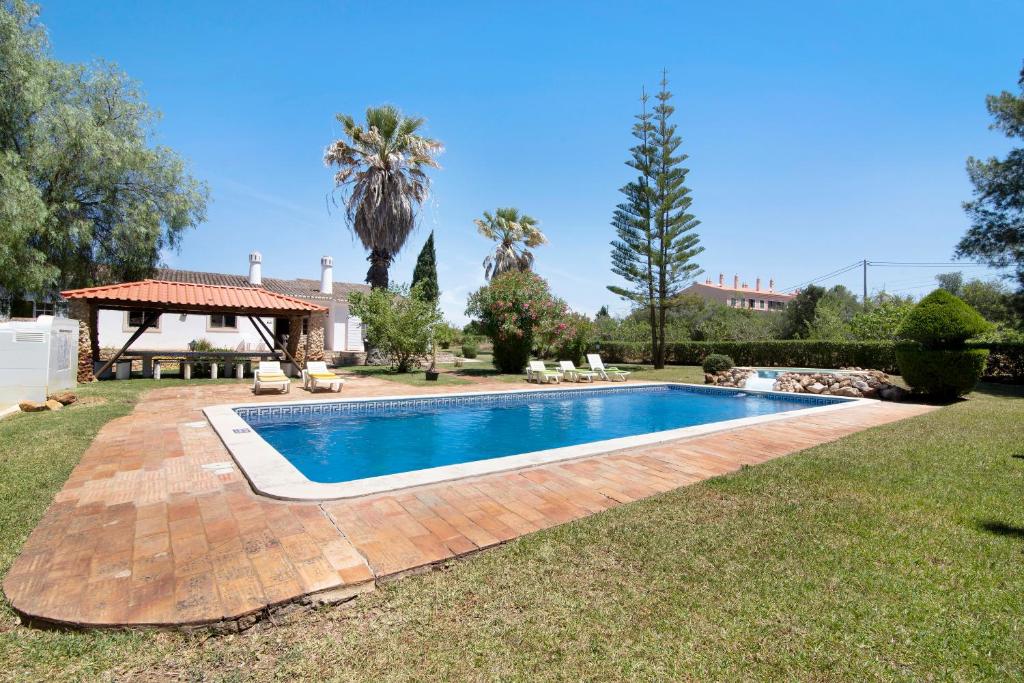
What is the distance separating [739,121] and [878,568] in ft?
42.7

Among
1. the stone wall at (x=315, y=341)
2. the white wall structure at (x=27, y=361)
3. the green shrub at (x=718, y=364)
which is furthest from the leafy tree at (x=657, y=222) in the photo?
the white wall structure at (x=27, y=361)

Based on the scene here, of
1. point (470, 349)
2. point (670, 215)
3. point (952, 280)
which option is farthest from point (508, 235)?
point (952, 280)

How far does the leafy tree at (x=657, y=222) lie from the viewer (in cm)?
2189

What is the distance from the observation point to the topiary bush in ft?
34.6

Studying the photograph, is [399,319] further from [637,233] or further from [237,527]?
[237,527]

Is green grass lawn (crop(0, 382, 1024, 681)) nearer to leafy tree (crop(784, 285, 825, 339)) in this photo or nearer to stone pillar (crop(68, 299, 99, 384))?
stone pillar (crop(68, 299, 99, 384))

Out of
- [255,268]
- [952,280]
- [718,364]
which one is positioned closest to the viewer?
[718,364]

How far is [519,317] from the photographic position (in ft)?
59.8

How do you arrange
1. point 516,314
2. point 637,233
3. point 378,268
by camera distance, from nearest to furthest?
1. point 516,314
2. point 378,268
3. point 637,233

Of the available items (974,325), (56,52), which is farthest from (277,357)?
(974,325)

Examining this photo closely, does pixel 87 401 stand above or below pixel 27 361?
below

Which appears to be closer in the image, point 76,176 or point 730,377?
point 76,176

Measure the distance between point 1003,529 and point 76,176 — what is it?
69.6 ft

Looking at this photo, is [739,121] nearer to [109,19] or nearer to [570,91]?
[570,91]
